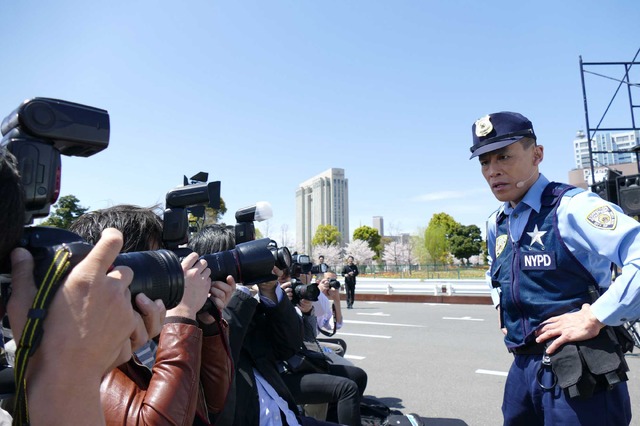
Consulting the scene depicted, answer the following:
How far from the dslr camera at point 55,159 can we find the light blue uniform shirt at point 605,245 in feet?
4.78

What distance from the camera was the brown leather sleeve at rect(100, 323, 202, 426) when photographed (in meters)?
1.15

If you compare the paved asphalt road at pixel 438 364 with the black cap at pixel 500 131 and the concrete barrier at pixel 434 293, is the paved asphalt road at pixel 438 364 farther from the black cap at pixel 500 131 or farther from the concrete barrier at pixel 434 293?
the concrete barrier at pixel 434 293

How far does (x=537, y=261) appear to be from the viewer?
1705 millimetres

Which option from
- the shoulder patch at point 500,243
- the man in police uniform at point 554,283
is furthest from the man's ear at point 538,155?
the shoulder patch at point 500,243

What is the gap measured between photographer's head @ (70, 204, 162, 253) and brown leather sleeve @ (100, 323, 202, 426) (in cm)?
46

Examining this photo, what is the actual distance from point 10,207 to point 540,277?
173cm

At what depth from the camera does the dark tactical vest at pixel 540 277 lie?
1.65 m

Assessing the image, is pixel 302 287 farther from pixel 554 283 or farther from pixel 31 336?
pixel 31 336

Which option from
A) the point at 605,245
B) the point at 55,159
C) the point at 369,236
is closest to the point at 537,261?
the point at 605,245

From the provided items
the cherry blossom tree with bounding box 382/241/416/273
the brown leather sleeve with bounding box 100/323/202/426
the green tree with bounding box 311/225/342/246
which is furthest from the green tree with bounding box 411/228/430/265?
the brown leather sleeve with bounding box 100/323/202/426

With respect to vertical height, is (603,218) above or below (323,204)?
below

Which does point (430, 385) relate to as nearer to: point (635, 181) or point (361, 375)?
point (361, 375)

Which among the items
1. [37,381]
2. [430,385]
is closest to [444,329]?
[430,385]

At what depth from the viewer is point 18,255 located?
68 centimetres
